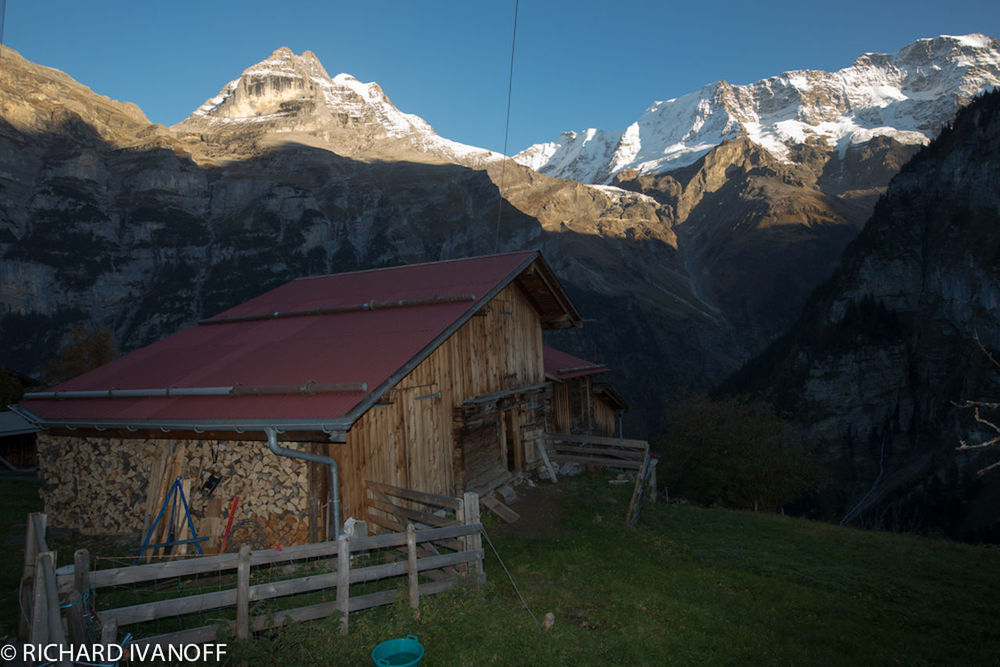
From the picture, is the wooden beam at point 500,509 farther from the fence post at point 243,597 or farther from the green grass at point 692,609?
the fence post at point 243,597

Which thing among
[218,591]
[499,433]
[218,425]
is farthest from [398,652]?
[499,433]

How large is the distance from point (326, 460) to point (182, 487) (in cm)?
310

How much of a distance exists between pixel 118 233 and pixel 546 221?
111 m

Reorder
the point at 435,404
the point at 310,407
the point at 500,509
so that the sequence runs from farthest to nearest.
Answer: the point at 500,509 < the point at 435,404 < the point at 310,407

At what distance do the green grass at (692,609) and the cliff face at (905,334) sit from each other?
6981cm

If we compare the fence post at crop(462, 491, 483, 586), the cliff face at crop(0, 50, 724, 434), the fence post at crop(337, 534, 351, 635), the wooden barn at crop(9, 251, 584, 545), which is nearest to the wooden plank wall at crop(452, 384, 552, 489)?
the wooden barn at crop(9, 251, 584, 545)

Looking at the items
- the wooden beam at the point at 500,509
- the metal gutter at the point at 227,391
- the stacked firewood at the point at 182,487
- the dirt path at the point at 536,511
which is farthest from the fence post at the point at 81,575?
the wooden beam at the point at 500,509

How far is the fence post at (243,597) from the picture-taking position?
6.06 m

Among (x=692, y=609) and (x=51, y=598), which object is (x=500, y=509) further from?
(x=51, y=598)

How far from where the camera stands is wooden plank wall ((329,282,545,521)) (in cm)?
1039

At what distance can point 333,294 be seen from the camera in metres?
16.1

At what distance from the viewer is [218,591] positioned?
659cm

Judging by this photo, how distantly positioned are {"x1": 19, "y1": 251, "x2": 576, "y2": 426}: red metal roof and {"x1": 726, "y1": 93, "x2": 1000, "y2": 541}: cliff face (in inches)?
2874

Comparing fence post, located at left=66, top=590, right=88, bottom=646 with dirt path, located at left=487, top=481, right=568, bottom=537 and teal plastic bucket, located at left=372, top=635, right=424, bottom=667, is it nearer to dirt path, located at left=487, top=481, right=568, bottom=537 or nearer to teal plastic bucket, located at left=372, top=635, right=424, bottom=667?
teal plastic bucket, located at left=372, top=635, right=424, bottom=667
